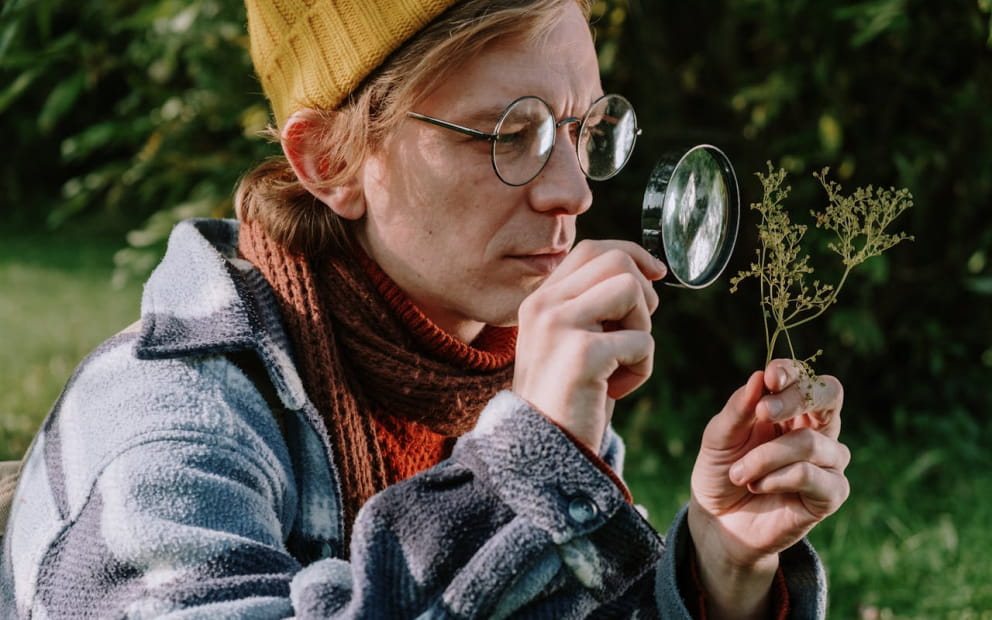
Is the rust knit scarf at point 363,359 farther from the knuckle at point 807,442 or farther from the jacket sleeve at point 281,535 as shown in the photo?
the knuckle at point 807,442

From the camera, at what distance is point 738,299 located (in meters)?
5.58

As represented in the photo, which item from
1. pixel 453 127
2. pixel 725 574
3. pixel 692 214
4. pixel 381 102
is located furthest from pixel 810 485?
pixel 381 102

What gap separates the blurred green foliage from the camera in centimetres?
500

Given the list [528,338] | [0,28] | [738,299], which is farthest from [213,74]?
[528,338]

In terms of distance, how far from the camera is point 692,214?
198 centimetres

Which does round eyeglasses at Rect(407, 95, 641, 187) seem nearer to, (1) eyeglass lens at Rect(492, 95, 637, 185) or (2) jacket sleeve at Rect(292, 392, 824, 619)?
(1) eyeglass lens at Rect(492, 95, 637, 185)

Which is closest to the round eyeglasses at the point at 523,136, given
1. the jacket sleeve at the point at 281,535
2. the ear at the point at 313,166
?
the ear at the point at 313,166

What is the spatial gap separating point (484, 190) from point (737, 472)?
0.76 meters

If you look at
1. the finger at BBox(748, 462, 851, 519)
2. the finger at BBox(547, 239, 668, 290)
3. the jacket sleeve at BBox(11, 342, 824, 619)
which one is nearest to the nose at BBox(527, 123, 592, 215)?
the finger at BBox(547, 239, 668, 290)

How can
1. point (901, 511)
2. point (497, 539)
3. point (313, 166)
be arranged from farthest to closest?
point (901, 511)
point (313, 166)
point (497, 539)

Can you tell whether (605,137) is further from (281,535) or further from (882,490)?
(882,490)

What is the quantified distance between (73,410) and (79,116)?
12.8 meters

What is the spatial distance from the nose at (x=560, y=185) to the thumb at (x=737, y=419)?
545 mm

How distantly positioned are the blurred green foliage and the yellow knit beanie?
8.63 feet
